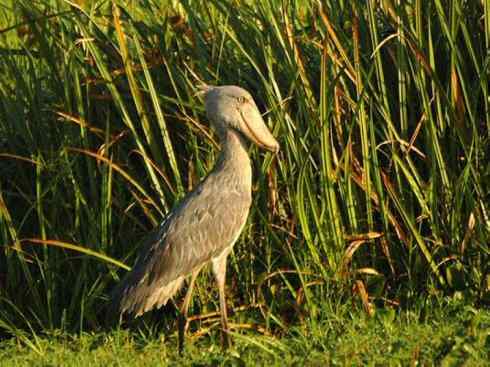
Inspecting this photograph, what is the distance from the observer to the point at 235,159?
5820mm

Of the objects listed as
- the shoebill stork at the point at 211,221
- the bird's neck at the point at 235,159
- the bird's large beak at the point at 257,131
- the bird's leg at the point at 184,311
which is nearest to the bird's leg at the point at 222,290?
the shoebill stork at the point at 211,221

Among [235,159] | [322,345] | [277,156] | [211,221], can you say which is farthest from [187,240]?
[322,345]

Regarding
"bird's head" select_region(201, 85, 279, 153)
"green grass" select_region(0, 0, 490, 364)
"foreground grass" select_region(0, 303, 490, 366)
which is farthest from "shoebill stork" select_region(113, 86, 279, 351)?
"foreground grass" select_region(0, 303, 490, 366)

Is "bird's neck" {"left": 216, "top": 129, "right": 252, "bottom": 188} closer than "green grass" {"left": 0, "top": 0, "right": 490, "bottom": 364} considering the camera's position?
No

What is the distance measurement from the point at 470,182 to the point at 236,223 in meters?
1.28

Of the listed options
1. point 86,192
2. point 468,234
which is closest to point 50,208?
point 86,192

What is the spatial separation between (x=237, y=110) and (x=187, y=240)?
0.76m

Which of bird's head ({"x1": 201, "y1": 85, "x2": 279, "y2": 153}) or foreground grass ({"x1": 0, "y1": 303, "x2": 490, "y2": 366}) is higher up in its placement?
bird's head ({"x1": 201, "y1": 85, "x2": 279, "y2": 153})

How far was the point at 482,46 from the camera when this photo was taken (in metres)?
5.93

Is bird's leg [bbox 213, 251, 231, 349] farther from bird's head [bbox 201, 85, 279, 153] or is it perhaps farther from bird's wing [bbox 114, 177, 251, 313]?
bird's head [bbox 201, 85, 279, 153]

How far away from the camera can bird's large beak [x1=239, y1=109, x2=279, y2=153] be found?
559 centimetres

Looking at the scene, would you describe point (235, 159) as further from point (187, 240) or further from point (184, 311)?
point (184, 311)

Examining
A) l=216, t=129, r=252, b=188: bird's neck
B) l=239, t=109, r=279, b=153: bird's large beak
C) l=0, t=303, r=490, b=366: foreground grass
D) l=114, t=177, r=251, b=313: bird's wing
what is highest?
l=239, t=109, r=279, b=153: bird's large beak

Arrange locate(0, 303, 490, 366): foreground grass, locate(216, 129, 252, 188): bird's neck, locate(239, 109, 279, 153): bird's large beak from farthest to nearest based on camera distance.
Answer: locate(216, 129, 252, 188): bird's neck < locate(239, 109, 279, 153): bird's large beak < locate(0, 303, 490, 366): foreground grass
